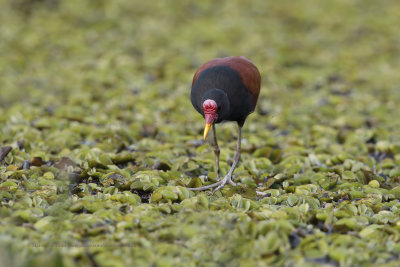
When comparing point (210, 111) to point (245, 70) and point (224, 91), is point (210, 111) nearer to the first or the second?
point (224, 91)

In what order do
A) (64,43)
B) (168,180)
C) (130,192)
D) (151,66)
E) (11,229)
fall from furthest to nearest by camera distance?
(64,43), (151,66), (168,180), (130,192), (11,229)

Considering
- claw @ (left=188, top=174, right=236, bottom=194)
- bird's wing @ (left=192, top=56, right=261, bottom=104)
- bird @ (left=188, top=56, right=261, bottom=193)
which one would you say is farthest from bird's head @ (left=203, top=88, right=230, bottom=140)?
claw @ (left=188, top=174, right=236, bottom=194)

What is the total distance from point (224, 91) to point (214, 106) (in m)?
0.27

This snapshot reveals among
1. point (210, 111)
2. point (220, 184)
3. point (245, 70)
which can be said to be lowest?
point (220, 184)

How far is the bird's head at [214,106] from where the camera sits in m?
5.38

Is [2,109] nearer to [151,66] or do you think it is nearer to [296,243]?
[151,66]

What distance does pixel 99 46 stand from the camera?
11.5 metres

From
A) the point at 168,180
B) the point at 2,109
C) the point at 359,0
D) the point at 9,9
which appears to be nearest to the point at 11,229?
the point at 168,180

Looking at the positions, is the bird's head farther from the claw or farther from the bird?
the claw

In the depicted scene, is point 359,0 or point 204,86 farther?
point 359,0

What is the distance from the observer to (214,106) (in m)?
5.36

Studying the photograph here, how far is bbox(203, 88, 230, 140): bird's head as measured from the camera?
538 centimetres

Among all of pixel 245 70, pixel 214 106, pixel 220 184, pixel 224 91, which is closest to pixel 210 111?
pixel 214 106

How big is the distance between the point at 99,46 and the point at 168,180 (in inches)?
251
